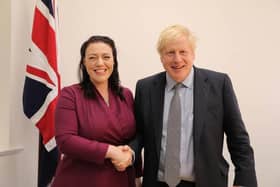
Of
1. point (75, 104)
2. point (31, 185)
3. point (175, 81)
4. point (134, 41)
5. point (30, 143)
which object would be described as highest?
point (134, 41)

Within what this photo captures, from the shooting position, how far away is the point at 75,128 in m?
1.62

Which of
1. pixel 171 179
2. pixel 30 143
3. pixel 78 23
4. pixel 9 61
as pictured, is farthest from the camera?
pixel 78 23

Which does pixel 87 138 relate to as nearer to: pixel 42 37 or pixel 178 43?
pixel 178 43

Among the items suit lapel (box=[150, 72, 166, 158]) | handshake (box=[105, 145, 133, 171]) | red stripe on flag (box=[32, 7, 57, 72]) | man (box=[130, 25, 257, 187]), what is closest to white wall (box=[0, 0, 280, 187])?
red stripe on flag (box=[32, 7, 57, 72])

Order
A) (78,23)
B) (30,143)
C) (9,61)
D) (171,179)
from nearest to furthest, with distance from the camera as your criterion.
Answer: (171,179) → (9,61) → (30,143) → (78,23)

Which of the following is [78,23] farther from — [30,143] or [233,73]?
[233,73]

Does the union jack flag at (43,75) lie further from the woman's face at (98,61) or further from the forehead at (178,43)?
the forehead at (178,43)

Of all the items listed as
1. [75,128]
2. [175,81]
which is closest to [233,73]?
[175,81]

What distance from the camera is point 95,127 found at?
64.9 inches

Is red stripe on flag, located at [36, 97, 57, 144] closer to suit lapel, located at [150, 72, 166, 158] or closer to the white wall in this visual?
the white wall

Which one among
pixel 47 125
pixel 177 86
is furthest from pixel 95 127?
pixel 47 125

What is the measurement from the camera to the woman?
1.58 m

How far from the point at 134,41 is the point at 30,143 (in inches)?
46.7

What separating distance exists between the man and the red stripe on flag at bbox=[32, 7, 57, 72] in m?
0.96
